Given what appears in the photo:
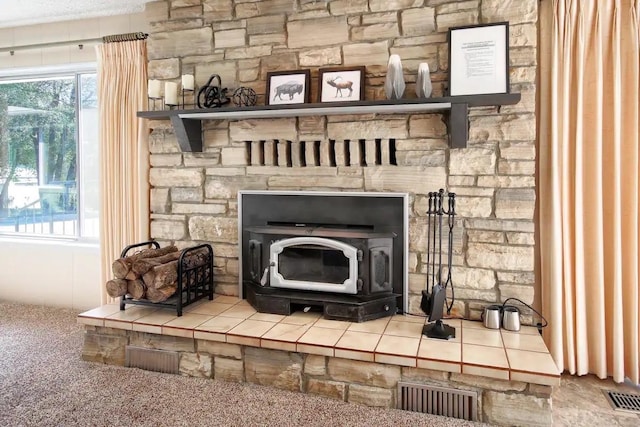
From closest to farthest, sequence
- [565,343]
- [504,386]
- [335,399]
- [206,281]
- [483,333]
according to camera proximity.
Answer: [504,386] → [335,399] → [483,333] → [565,343] → [206,281]

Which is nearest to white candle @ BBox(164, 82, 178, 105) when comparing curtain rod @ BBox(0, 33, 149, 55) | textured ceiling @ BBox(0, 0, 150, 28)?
curtain rod @ BBox(0, 33, 149, 55)

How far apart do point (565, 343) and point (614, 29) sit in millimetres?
1694

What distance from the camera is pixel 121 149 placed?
3268 millimetres

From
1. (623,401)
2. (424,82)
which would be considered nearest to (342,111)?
(424,82)

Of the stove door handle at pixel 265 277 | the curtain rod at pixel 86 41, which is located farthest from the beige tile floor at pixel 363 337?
the curtain rod at pixel 86 41

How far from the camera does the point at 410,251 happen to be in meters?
2.58

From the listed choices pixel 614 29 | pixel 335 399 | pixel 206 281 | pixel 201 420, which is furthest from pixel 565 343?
pixel 206 281

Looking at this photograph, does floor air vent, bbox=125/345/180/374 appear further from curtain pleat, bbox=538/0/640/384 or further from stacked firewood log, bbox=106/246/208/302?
curtain pleat, bbox=538/0/640/384

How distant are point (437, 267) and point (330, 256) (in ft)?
2.02

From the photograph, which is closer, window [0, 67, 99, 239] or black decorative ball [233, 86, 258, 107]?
black decorative ball [233, 86, 258, 107]

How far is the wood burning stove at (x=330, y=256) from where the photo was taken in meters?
2.46

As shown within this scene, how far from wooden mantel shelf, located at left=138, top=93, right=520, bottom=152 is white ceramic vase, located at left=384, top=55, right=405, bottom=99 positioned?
0.27 ft

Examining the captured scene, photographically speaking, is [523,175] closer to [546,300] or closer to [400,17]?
[546,300]

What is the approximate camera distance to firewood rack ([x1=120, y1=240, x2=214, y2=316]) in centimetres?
256
